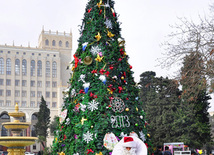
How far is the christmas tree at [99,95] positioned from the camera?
531cm

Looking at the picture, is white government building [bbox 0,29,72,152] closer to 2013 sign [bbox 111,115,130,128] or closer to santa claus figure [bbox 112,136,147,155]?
2013 sign [bbox 111,115,130,128]

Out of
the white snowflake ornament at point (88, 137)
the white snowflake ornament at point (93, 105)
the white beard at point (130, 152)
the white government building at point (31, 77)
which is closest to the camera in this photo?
the white beard at point (130, 152)

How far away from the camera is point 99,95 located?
555 cm

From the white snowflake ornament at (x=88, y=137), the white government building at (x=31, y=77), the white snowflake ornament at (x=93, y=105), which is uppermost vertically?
the white government building at (x=31, y=77)

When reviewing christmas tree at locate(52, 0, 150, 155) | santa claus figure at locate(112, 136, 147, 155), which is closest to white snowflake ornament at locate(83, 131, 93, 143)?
christmas tree at locate(52, 0, 150, 155)

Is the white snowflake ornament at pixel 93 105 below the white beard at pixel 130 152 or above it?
above

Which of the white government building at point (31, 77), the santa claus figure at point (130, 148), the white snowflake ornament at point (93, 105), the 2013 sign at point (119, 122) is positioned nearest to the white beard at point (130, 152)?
the santa claus figure at point (130, 148)

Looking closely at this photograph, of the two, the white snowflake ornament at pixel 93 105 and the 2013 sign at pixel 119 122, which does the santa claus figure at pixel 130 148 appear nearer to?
the 2013 sign at pixel 119 122

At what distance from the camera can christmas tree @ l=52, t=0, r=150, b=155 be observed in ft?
17.4

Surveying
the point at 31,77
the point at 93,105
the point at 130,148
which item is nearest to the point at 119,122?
the point at 93,105

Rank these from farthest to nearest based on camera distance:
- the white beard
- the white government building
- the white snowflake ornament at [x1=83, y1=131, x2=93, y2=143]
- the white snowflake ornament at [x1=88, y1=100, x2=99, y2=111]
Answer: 1. the white government building
2. the white snowflake ornament at [x1=88, y1=100, x2=99, y2=111]
3. the white snowflake ornament at [x1=83, y1=131, x2=93, y2=143]
4. the white beard

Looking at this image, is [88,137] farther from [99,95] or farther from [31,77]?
[31,77]

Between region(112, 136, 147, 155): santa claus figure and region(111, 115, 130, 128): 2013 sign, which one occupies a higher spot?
region(111, 115, 130, 128): 2013 sign

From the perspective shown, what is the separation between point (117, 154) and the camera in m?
3.14
